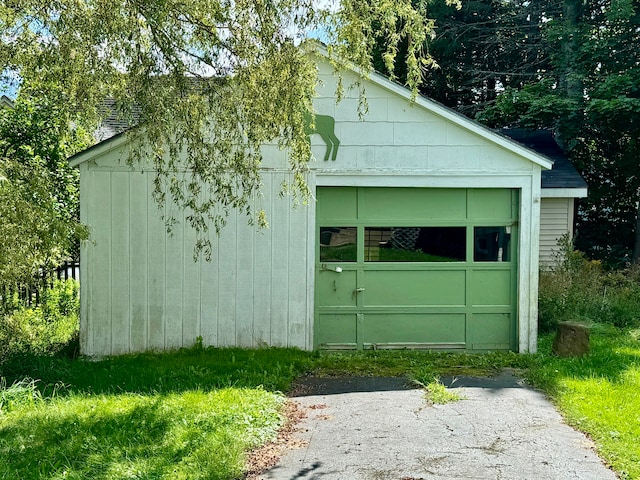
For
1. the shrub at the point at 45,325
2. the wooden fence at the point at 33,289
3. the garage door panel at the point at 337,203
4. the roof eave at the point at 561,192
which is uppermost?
the roof eave at the point at 561,192

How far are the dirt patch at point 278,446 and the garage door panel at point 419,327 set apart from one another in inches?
95.6

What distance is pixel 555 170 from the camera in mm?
11539

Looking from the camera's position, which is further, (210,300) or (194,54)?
(210,300)

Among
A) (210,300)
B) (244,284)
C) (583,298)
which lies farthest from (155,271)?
(583,298)

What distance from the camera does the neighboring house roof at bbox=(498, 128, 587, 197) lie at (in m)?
10.6

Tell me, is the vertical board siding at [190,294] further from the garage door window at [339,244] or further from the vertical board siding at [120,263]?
the garage door window at [339,244]

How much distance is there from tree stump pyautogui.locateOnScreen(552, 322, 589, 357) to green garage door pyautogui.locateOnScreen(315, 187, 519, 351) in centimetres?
66

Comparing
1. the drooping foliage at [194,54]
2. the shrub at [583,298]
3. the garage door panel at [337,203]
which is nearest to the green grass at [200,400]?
the shrub at [583,298]

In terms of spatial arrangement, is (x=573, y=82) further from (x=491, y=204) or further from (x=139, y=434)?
(x=139, y=434)

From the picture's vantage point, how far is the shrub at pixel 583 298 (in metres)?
9.16

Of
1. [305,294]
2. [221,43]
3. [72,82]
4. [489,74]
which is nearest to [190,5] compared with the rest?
[221,43]

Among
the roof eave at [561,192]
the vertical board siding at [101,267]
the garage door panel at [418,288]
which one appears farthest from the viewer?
the roof eave at [561,192]

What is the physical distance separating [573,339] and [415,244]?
2.22m

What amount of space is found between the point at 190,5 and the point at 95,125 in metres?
1.92
